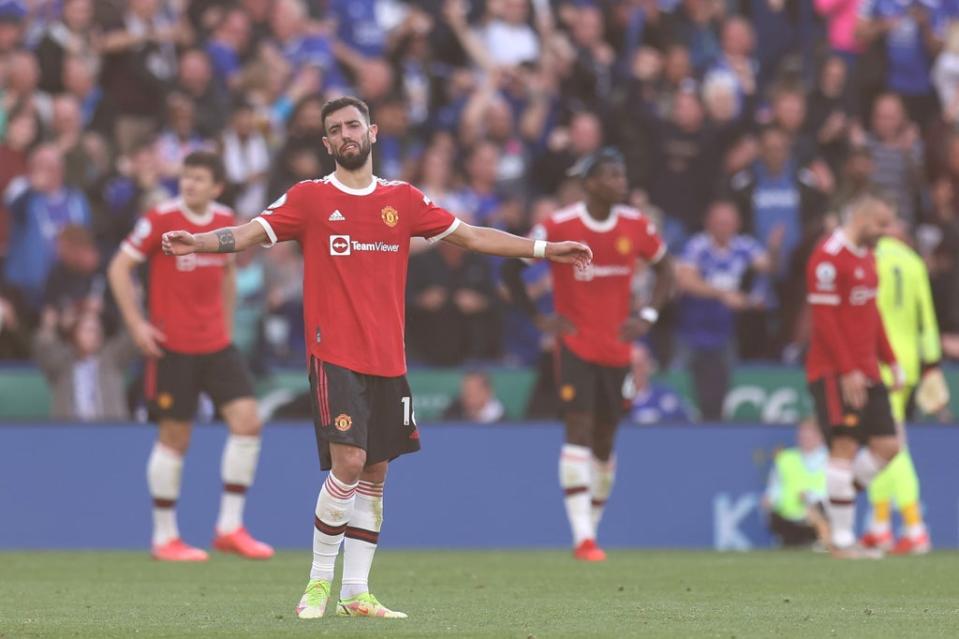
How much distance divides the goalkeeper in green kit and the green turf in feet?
2.60

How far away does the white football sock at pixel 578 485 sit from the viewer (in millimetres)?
14148

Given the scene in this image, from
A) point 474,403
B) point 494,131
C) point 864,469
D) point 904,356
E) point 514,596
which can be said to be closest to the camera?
point 514,596

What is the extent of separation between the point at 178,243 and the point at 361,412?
4.34 feet

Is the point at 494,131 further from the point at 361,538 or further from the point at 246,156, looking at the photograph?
the point at 361,538

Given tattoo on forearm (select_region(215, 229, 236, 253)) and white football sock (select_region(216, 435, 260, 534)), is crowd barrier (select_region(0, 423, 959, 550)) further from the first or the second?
tattoo on forearm (select_region(215, 229, 236, 253))

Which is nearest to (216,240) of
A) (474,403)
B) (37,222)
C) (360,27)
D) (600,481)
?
(600,481)

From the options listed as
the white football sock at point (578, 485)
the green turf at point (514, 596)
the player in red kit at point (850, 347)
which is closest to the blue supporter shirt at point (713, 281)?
the green turf at point (514, 596)

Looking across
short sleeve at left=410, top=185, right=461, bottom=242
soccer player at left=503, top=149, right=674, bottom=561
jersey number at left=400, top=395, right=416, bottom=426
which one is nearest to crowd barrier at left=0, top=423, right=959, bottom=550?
soccer player at left=503, top=149, right=674, bottom=561

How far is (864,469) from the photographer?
15.0m

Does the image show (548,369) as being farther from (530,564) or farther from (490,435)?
(530,564)

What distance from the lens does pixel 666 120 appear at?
20.7 meters

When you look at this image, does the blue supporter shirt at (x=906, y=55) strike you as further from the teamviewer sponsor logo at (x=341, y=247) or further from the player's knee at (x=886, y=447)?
the teamviewer sponsor logo at (x=341, y=247)

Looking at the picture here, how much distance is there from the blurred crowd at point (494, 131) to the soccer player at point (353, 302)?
26.1ft

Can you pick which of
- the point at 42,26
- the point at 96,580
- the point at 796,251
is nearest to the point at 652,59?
the point at 796,251
